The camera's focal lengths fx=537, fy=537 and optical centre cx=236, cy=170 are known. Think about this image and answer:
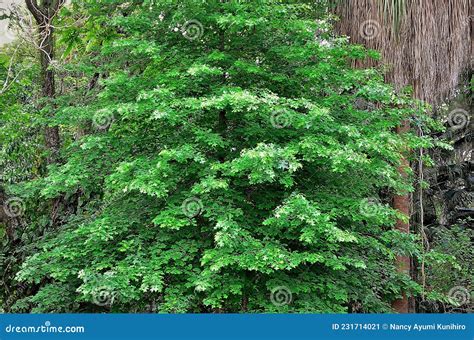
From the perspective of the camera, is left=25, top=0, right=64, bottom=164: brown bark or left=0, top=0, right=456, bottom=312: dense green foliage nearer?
left=0, top=0, right=456, bottom=312: dense green foliage

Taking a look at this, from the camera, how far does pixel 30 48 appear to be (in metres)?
10.3

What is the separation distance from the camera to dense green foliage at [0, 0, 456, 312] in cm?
518

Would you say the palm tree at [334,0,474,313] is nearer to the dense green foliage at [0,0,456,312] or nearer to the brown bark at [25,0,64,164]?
the dense green foliage at [0,0,456,312]

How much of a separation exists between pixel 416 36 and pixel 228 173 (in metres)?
3.61

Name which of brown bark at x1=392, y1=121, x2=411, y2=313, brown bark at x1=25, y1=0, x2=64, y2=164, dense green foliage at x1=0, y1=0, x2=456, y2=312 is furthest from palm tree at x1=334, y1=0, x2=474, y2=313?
brown bark at x1=25, y1=0, x2=64, y2=164

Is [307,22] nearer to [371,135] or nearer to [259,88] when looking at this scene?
[259,88]

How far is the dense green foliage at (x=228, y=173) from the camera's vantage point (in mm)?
5180

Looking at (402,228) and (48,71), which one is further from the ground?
(48,71)

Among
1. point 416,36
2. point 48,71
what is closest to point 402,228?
point 416,36

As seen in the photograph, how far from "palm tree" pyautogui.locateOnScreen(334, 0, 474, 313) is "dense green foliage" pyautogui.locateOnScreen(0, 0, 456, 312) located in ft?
2.11

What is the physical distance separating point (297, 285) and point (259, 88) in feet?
7.13

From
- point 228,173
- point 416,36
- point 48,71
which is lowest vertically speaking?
point 228,173

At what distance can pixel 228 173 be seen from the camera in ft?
17.2

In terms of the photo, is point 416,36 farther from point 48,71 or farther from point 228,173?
point 48,71
